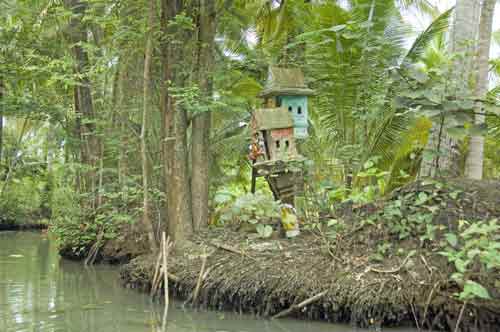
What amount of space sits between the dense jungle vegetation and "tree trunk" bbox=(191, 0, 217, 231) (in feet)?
0.08

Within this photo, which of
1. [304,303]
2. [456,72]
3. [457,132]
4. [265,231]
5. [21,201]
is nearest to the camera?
[457,132]

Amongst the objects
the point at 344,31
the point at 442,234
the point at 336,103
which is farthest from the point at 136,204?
the point at 442,234

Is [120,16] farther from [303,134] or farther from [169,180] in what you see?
[303,134]

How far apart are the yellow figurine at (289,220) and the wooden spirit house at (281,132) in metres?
0.16

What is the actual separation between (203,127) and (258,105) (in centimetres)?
299

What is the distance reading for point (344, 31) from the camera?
Result: 8.61m

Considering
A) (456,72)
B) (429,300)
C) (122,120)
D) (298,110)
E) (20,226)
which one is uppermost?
(456,72)

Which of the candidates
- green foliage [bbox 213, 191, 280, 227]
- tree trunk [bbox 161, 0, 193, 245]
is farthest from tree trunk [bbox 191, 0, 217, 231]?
green foliage [bbox 213, 191, 280, 227]

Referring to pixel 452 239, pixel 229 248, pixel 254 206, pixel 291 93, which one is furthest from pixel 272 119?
pixel 452 239

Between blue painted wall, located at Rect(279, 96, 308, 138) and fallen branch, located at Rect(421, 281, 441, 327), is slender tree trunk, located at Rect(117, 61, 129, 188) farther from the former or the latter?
fallen branch, located at Rect(421, 281, 441, 327)

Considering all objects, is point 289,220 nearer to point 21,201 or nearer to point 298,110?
point 298,110

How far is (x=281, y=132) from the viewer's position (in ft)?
26.1

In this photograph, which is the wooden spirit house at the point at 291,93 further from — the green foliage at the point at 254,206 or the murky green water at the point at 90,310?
the murky green water at the point at 90,310

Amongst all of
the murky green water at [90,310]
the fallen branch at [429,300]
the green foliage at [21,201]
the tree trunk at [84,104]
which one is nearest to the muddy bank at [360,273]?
the fallen branch at [429,300]
